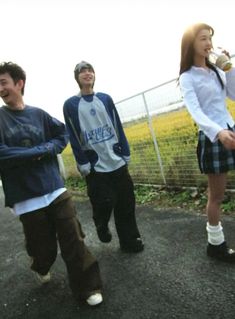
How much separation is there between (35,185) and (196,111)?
1.49 meters

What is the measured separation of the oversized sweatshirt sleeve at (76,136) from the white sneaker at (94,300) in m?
1.32

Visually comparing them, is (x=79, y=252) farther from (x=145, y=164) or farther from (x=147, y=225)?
(x=145, y=164)

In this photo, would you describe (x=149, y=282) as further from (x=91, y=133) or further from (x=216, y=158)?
(x=91, y=133)

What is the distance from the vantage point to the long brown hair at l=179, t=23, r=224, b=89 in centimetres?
303

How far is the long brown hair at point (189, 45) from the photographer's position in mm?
3025

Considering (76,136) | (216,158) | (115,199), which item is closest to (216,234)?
(216,158)

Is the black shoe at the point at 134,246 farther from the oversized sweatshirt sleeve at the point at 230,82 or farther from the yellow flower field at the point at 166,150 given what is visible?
the yellow flower field at the point at 166,150

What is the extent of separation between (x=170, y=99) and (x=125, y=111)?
176 cm

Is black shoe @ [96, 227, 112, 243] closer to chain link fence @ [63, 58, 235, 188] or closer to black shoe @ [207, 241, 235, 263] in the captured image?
black shoe @ [207, 241, 235, 263]

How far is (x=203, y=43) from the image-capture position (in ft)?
9.96

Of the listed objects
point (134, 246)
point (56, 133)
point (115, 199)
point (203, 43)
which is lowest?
point (134, 246)

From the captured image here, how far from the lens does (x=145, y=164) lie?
7176 millimetres

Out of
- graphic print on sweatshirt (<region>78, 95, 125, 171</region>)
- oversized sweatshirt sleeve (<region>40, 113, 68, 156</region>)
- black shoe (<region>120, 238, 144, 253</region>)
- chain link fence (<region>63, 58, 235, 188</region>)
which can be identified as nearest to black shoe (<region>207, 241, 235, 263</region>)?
black shoe (<region>120, 238, 144, 253</region>)

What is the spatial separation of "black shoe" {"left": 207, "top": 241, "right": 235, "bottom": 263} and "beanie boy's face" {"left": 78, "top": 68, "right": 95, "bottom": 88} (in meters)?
2.07
